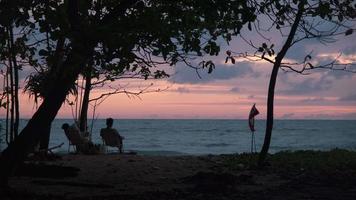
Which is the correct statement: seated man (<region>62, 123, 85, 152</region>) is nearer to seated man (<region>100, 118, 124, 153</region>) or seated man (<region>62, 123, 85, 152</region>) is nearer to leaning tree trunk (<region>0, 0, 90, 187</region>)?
seated man (<region>100, 118, 124, 153</region>)

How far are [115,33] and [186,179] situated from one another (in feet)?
16.6

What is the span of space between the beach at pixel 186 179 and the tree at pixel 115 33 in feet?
4.13

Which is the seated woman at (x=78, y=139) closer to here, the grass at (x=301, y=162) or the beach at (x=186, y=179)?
the beach at (x=186, y=179)

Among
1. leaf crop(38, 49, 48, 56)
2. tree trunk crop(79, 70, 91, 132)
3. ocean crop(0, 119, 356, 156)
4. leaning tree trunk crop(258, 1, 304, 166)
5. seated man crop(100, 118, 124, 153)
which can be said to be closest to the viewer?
leaf crop(38, 49, 48, 56)

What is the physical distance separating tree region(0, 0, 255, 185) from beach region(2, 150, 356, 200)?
1.26m

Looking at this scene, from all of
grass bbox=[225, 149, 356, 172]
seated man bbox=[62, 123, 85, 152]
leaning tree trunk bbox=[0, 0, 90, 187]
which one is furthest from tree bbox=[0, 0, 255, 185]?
seated man bbox=[62, 123, 85, 152]

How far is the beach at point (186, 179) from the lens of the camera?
10.2m

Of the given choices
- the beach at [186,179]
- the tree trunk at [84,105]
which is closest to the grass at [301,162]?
the beach at [186,179]

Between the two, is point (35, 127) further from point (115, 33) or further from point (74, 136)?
point (74, 136)

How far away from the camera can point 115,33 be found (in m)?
7.55

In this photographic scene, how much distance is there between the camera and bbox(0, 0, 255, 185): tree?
7508 mm

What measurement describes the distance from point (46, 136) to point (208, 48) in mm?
8130

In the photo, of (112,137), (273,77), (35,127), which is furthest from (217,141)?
(35,127)

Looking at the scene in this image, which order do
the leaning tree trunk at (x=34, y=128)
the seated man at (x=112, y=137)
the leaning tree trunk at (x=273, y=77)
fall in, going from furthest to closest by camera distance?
the seated man at (x=112, y=137) < the leaning tree trunk at (x=273, y=77) < the leaning tree trunk at (x=34, y=128)
